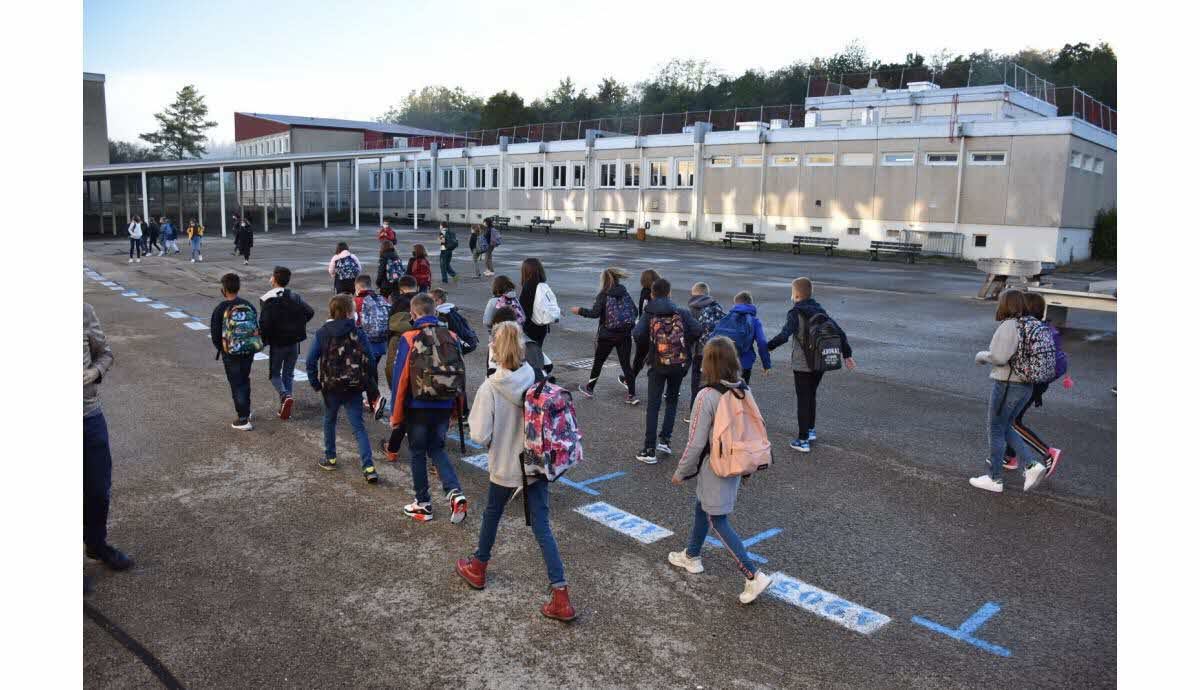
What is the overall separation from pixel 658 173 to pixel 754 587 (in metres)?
43.5

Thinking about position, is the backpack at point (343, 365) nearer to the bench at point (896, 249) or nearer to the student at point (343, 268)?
the student at point (343, 268)

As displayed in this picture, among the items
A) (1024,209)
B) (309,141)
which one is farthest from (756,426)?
(309,141)

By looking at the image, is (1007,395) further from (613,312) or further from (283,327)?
(283,327)

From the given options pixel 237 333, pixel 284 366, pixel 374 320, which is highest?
pixel 374 320

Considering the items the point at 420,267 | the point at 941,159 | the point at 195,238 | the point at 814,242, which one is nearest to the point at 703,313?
the point at 420,267

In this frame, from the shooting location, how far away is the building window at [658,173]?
154ft

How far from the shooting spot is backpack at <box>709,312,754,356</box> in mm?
8188

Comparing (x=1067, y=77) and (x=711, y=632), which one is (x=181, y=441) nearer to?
(x=711, y=632)

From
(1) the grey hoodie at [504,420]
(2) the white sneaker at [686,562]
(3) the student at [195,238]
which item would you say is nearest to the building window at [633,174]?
(3) the student at [195,238]

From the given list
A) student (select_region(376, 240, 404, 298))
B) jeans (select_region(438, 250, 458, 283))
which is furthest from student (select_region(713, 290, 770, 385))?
jeans (select_region(438, 250, 458, 283))

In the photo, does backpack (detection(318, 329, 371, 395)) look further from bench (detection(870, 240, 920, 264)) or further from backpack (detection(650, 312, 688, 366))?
bench (detection(870, 240, 920, 264))

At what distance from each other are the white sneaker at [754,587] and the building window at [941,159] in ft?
115

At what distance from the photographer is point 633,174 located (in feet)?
159
